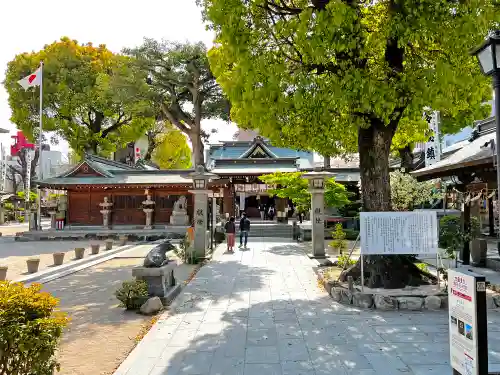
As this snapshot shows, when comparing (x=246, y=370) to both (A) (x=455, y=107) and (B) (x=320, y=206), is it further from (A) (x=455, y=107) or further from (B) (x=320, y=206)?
(B) (x=320, y=206)

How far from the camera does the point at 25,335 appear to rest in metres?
3.54

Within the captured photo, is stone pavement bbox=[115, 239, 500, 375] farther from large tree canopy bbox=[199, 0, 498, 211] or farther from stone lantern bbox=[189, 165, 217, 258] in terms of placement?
stone lantern bbox=[189, 165, 217, 258]

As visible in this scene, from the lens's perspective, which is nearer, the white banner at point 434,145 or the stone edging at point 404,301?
the stone edging at point 404,301

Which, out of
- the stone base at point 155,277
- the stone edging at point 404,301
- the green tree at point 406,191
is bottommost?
the stone edging at point 404,301

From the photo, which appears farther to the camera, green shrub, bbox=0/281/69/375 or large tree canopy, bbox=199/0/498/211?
large tree canopy, bbox=199/0/498/211

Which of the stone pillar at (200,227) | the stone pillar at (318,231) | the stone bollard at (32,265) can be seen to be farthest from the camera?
the stone pillar at (200,227)

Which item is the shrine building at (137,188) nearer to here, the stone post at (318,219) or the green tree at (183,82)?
the green tree at (183,82)

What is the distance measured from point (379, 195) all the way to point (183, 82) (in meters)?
16.5

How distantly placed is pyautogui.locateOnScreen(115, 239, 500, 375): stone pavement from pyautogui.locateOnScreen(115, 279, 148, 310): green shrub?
30.9 inches

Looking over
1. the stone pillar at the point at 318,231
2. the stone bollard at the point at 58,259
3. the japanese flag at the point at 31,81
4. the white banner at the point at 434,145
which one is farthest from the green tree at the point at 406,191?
the japanese flag at the point at 31,81

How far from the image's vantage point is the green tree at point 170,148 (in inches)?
1830

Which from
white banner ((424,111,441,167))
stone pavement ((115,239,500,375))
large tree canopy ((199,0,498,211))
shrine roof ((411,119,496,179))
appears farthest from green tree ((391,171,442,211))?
stone pavement ((115,239,500,375))

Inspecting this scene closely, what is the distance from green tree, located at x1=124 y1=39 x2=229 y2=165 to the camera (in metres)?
21.8

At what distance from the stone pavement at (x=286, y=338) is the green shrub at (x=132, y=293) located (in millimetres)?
784
